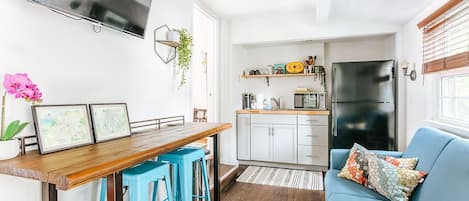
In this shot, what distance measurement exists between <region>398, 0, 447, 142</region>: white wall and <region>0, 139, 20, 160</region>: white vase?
340 cm

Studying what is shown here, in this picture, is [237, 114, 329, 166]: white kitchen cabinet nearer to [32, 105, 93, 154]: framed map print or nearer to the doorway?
the doorway

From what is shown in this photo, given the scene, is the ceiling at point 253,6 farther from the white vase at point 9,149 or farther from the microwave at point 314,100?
the white vase at point 9,149

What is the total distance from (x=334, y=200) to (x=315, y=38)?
263cm

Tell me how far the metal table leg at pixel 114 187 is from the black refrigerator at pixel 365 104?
3208mm

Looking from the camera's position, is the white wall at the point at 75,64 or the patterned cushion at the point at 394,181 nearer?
the white wall at the point at 75,64

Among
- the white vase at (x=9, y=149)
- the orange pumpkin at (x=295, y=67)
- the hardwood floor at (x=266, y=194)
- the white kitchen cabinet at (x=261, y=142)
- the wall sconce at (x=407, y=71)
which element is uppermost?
the orange pumpkin at (x=295, y=67)

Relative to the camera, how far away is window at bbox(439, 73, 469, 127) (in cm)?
221

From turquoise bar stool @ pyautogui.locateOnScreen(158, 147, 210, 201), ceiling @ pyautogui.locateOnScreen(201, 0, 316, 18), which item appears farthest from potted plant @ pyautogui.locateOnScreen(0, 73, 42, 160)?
ceiling @ pyautogui.locateOnScreen(201, 0, 316, 18)

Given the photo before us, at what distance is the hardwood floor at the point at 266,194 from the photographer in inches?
115

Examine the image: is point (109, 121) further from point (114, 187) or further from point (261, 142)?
point (261, 142)

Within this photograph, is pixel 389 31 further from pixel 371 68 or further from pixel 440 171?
pixel 440 171

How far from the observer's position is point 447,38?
7.55 ft

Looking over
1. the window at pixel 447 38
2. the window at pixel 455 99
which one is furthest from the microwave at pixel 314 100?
the window at pixel 455 99

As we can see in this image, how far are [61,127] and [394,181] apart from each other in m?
2.12
